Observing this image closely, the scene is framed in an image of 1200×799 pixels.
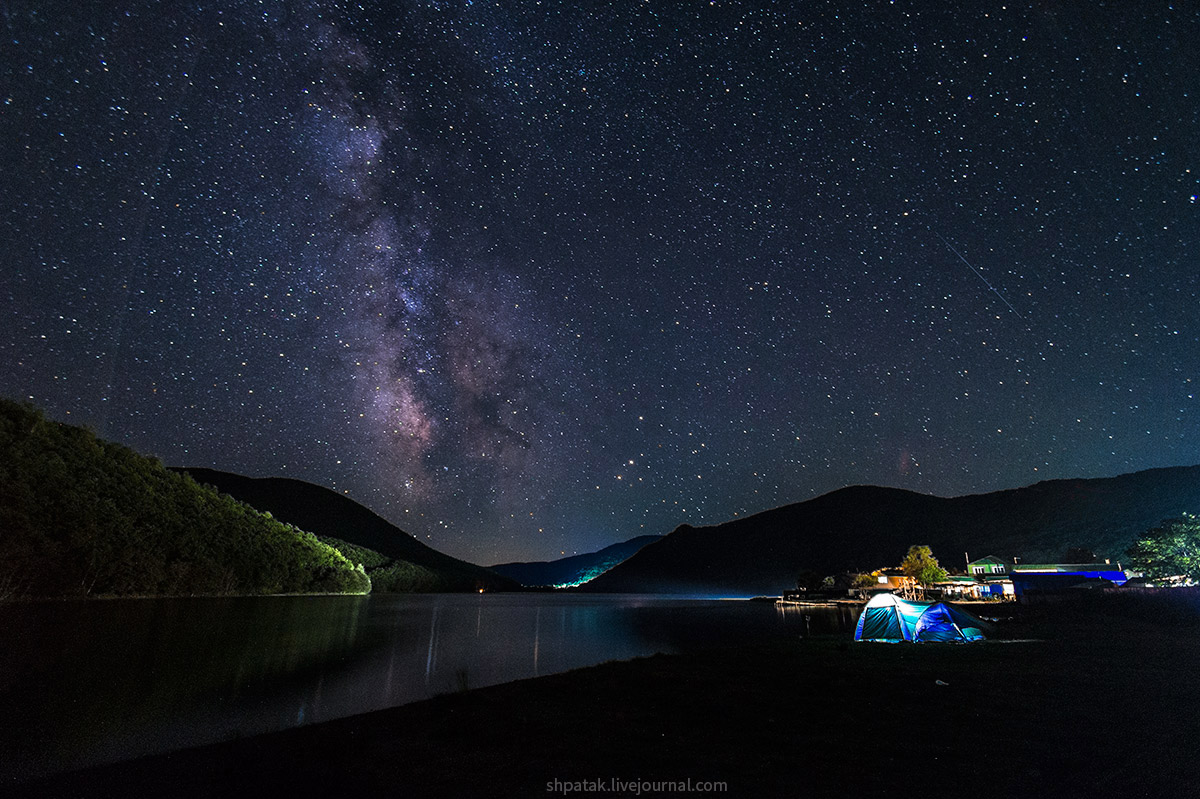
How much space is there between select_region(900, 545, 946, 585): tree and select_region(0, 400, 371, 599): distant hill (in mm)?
123662

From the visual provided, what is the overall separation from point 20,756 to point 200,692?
6988 millimetres

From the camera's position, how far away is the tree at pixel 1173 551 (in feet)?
209

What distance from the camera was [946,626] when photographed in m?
23.4

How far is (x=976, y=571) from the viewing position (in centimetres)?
10012

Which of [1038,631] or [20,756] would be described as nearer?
[20,756]

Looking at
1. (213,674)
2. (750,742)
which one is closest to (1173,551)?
(750,742)

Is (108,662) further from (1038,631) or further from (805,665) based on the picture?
(1038,631)

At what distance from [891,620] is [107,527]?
3881 inches

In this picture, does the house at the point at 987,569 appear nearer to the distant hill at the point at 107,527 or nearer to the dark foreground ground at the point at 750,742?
the dark foreground ground at the point at 750,742

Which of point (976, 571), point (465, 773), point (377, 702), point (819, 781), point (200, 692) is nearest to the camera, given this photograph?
point (819, 781)

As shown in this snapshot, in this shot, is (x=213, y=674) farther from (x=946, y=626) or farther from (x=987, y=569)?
(x=987, y=569)

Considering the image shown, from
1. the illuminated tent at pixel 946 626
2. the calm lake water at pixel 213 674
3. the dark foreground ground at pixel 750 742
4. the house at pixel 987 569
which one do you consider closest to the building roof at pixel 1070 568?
the house at pixel 987 569

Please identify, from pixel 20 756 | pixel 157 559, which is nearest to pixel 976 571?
pixel 20 756

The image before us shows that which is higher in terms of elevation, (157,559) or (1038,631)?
(157,559)
